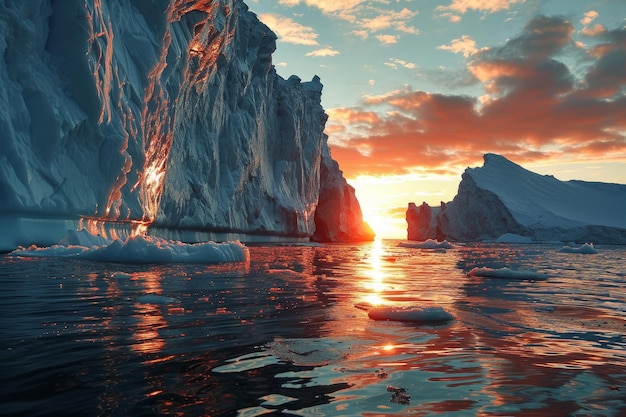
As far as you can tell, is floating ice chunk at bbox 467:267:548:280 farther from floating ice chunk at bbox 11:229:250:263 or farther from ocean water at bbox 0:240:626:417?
floating ice chunk at bbox 11:229:250:263

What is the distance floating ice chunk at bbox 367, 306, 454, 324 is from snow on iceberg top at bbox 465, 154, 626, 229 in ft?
191

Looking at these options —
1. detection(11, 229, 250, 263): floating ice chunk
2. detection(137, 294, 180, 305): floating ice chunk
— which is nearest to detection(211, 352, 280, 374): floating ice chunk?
detection(137, 294, 180, 305): floating ice chunk

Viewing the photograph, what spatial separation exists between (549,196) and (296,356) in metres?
73.4

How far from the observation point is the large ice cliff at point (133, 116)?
580 inches

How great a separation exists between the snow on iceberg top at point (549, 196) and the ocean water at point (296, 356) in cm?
5811

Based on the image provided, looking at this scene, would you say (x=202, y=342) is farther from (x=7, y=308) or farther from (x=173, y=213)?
(x=173, y=213)

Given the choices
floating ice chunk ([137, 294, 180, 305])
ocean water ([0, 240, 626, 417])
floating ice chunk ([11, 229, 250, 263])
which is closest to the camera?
ocean water ([0, 240, 626, 417])

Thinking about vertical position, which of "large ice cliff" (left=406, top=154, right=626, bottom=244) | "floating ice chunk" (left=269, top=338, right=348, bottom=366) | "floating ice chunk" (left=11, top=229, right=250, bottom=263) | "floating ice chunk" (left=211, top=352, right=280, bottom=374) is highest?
"large ice cliff" (left=406, top=154, right=626, bottom=244)

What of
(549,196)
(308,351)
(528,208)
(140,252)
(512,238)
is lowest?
(308,351)

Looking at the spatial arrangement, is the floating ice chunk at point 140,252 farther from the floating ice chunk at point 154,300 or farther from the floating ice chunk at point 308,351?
the floating ice chunk at point 308,351

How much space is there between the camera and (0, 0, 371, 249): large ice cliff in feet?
48.4

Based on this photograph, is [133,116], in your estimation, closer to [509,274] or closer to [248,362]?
[509,274]

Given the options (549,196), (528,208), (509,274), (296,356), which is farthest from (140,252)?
(549,196)

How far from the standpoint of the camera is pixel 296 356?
135 inches
